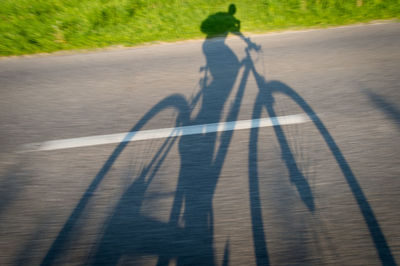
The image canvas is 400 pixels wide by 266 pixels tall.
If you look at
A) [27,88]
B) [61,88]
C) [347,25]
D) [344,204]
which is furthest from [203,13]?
[344,204]

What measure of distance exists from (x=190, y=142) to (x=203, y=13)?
4768mm

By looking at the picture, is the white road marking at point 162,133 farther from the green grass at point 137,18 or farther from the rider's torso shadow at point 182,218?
the green grass at point 137,18

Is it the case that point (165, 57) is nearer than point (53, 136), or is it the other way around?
point (53, 136)

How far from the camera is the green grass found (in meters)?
5.43

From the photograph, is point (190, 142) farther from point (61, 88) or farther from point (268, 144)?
point (61, 88)

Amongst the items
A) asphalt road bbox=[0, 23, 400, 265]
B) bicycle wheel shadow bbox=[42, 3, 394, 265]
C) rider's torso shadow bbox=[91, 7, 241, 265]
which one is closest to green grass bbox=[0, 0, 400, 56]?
asphalt road bbox=[0, 23, 400, 265]

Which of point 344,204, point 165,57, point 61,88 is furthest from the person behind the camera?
point 165,57

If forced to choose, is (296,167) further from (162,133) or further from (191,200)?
(162,133)

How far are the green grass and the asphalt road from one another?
102 cm

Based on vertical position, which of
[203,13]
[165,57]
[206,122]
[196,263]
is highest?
[203,13]

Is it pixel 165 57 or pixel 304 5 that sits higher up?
pixel 304 5

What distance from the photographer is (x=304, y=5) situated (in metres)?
6.50

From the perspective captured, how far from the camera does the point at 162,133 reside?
10.6 ft

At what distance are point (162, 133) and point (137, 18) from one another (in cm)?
449
